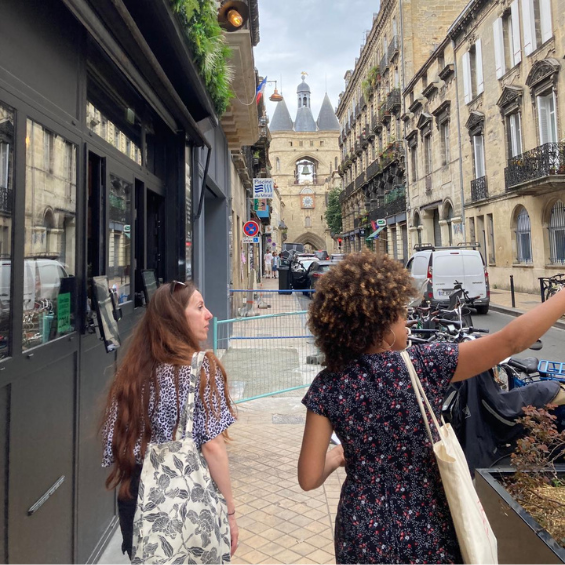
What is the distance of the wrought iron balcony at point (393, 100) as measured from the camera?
34281mm

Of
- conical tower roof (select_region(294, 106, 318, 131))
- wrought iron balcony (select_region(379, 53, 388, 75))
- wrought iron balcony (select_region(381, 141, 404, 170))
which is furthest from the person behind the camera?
conical tower roof (select_region(294, 106, 318, 131))

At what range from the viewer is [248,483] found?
4137 mm

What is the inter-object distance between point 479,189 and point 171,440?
24475 mm

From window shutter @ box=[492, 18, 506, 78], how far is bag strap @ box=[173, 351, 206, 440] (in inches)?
940

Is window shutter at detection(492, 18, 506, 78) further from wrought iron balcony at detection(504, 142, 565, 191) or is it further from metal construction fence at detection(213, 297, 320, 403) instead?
metal construction fence at detection(213, 297, 320, 403)

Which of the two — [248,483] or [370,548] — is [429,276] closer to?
[248,483]

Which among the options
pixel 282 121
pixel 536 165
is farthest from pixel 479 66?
pixel 282 121

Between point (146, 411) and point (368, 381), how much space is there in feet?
2.78

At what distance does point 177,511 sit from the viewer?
1.64m

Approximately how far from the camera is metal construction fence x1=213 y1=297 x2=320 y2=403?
7.18 meters

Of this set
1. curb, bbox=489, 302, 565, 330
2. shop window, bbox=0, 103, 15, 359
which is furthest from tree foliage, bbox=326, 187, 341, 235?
shop window, bbox=0, 103, 15, 359

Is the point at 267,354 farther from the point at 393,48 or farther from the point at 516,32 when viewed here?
the point at 393,48

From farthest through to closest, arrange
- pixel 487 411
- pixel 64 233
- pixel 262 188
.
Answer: pixel 262 188, pixel 487 411, pixel 64 233

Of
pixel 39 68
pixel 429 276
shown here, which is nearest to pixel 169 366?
pixel 39 68
